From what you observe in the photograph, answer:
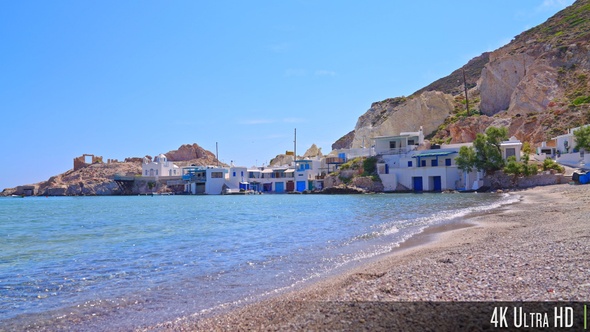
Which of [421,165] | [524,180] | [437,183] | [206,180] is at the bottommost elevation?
[437,183]

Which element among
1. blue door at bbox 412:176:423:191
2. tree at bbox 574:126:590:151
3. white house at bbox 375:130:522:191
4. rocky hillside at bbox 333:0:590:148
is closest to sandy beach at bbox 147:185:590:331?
tree at bbox 574:126:590:151

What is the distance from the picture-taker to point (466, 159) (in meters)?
49.5

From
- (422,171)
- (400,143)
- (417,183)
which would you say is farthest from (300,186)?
(422,171)

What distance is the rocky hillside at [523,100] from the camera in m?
61.8

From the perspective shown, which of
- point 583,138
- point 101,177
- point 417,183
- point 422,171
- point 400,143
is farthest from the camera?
point 101,177

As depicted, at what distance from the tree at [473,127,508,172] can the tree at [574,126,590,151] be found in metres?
7.22

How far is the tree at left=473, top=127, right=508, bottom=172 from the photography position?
159 ft

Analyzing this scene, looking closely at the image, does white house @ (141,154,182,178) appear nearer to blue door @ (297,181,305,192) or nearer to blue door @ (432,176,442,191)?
blue door @ (297,181,305,192)

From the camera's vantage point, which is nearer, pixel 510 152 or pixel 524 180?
pixel 524 180

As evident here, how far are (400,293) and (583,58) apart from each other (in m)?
80.0

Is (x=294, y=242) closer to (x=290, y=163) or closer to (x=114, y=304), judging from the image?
(x=114, y=304)

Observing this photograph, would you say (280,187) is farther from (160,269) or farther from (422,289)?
(422,289)

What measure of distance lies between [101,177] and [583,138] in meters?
104

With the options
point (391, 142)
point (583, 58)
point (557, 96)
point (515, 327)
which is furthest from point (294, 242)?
point (583, 58)
